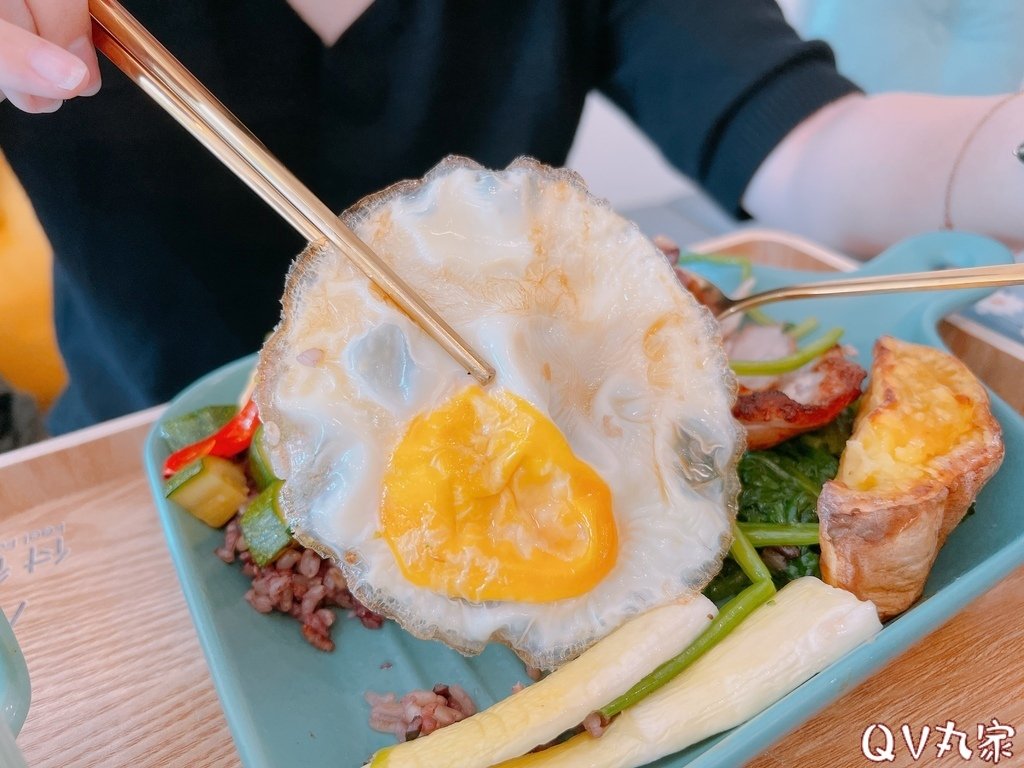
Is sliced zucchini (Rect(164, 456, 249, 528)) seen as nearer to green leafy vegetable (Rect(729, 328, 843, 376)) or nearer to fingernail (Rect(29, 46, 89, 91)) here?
fingernail (Rect(29, 46, 89, 91))

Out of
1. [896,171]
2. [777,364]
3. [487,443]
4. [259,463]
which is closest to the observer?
[487,443]

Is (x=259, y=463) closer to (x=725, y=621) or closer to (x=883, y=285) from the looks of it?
(x=725, y=621)

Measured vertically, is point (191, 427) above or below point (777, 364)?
below

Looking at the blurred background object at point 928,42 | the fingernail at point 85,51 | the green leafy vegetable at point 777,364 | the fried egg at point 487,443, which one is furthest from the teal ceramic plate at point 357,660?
the blurred background object at point 928,42

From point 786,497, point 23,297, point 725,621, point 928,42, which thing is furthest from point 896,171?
point 23,297

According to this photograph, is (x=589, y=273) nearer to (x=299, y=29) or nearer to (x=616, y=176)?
(x=299, y=29)

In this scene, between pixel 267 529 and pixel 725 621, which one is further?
pixel 267 529

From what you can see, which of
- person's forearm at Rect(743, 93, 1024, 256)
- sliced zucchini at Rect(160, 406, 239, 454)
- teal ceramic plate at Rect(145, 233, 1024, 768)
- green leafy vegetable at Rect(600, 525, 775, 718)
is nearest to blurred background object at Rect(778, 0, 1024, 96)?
person's forearm at Rect(743, 93, 1024, 256)

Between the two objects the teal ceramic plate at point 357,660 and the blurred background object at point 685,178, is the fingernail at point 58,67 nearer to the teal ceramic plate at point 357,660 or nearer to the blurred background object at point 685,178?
the teal ceramic plate at point 357,660
